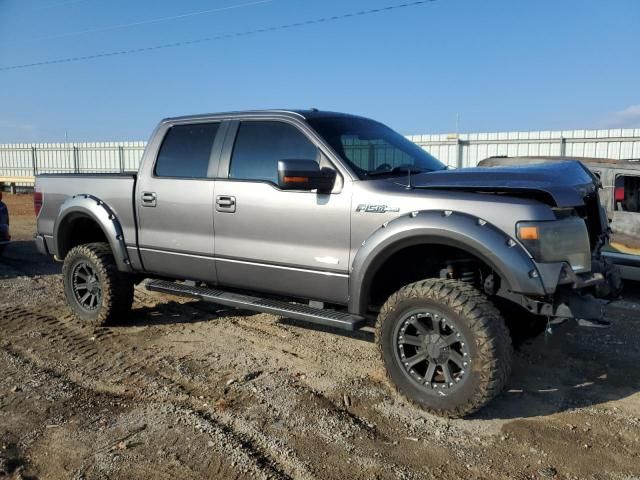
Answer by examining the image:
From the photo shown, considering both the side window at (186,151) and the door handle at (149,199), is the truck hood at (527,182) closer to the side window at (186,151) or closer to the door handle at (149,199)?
the side window at (186,151)

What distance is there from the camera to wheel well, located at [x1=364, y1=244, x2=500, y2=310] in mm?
3984

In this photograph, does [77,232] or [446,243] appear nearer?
[446,243]

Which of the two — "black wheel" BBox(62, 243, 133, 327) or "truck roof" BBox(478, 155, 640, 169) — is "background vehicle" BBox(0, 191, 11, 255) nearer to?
"black wheel" BBox(62, 243, 133, 327)

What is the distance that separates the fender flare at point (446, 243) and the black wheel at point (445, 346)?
252 mm

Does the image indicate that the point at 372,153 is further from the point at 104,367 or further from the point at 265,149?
the point at 104,367

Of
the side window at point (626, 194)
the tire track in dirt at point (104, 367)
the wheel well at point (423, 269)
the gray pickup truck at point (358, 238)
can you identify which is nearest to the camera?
the tire track in dirt at point (104, 367)

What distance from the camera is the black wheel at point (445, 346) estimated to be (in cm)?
345

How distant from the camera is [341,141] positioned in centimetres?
445

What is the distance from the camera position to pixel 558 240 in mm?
3410

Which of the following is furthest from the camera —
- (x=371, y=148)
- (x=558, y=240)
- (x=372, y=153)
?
(x=371, y=148)

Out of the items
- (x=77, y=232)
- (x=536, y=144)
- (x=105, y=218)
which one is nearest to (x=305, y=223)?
(x=105, y=218)

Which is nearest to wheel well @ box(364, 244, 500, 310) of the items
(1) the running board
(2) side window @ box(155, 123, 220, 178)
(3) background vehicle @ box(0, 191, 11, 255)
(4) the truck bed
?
(1) the running board

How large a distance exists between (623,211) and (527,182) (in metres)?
3.94

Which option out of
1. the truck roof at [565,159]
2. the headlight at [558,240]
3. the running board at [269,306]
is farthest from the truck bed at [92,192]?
the truck roof at [565,159]
